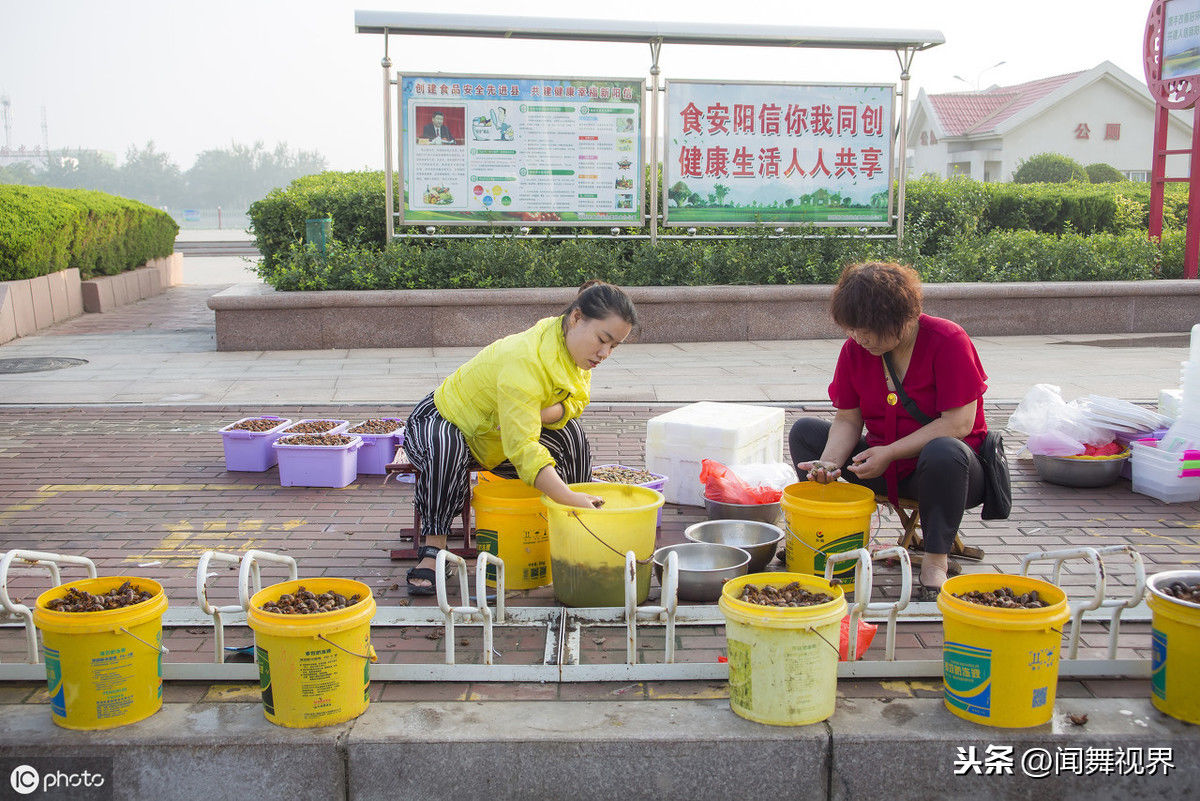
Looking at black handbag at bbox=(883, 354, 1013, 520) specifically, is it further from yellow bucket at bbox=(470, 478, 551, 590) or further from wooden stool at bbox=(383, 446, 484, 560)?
wooden stool at bbox=(383, 446, 484, 560)

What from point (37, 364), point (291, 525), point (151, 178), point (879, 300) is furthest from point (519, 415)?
point (151, 178)

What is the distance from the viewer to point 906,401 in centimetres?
432

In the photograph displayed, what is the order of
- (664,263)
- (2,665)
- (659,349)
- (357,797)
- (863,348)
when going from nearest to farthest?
(357,797)
(2,665)
(863,348)
(659,349)
(664,263)

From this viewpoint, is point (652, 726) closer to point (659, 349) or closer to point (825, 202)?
point (659, 349)

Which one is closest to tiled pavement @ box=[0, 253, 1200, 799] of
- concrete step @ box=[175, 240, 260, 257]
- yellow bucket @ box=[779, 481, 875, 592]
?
yellow bucket @ box=[779, 481, 875, 592]

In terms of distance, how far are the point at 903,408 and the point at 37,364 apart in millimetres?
8766

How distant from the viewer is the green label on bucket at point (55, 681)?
310 cm

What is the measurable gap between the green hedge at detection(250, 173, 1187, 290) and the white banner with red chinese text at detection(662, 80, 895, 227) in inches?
12.8

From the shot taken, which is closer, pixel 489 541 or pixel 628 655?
pixel 628 655

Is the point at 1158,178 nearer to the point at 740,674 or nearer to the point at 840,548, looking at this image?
the point at 840,548

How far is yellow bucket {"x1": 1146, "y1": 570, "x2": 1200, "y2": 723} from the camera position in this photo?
3.07m

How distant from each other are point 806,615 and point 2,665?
8.46 ft

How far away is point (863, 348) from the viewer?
4387 mm

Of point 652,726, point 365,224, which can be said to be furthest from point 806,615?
point 365,224
